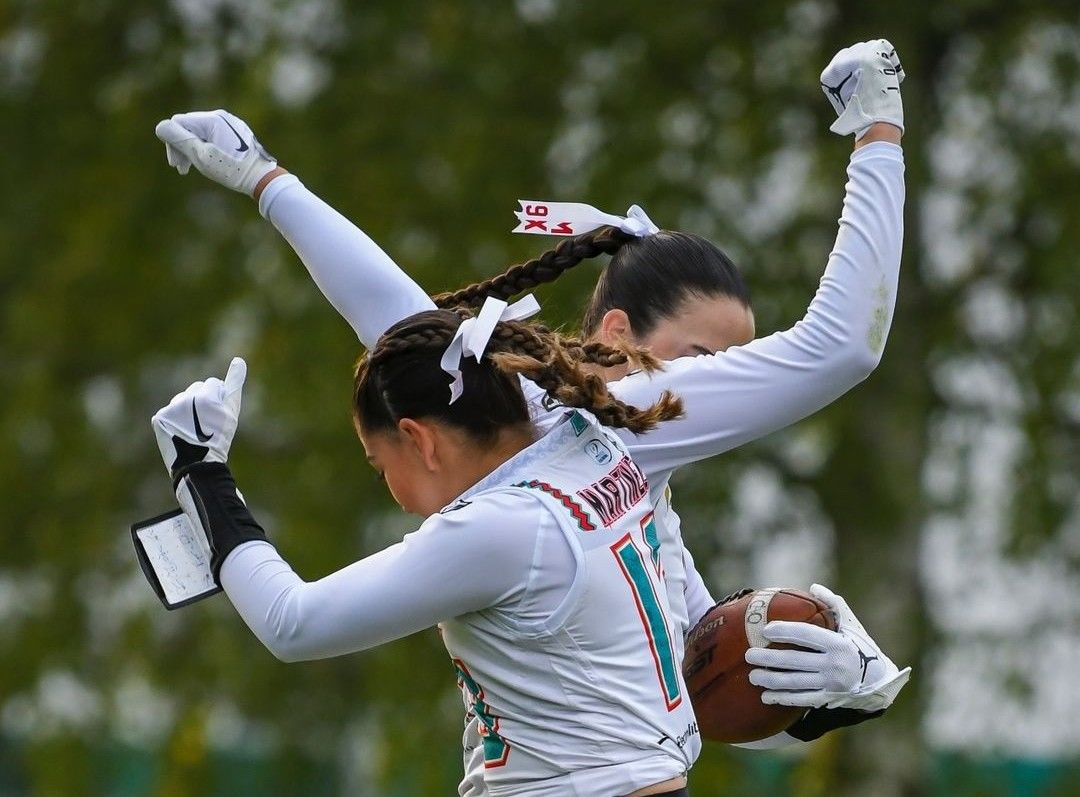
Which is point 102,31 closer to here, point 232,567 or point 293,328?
point 293,328

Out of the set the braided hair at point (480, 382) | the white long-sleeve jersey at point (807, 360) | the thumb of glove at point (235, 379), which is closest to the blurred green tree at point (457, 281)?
the white long-sleeve jersey at point (807, 360)

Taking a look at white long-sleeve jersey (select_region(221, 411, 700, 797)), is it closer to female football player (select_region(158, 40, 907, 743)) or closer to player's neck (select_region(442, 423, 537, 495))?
player's neck (select_region(442, 423, 537, 495))

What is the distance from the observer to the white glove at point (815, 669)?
3.42 metres

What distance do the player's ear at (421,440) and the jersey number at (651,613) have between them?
1.13 ft

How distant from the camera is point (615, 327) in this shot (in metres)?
3.74

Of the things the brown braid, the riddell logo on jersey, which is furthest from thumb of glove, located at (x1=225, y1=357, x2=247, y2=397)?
the riddell logo on jersey

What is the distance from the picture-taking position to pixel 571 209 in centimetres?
367

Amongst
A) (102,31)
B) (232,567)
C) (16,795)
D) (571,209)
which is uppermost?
(102,31)

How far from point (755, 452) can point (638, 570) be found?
7.14 metres

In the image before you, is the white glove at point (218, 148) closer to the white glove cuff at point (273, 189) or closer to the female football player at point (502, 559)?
the white glove cuff at point (273, 189)

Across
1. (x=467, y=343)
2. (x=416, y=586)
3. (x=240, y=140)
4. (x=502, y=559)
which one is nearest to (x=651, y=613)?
(x=502, y=559)

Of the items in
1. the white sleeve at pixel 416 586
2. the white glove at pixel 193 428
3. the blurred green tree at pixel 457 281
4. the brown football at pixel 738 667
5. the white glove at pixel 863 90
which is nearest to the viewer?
the white sleeve at pixel 416 586

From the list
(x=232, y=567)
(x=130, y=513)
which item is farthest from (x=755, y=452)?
(x=232, y=567)

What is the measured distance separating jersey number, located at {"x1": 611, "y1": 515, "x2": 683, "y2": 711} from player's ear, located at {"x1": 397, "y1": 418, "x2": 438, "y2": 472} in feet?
1.13
